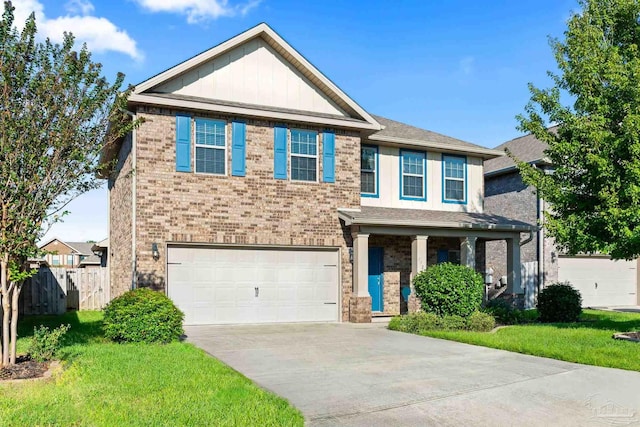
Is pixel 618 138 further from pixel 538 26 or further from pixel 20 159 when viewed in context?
pixel 20 159

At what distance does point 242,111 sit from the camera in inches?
588

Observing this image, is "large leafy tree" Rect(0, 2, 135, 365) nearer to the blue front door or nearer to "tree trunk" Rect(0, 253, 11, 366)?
"tree trunk" Rect(0, 253, 11, 366)

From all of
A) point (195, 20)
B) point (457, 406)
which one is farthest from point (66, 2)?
point (457, 406)

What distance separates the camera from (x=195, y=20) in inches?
534

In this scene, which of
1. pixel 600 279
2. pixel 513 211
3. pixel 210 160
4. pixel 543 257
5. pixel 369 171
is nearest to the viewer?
pixel 210 160

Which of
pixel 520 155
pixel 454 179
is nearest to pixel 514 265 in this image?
pixel 454 179

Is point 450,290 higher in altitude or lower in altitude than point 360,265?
lower

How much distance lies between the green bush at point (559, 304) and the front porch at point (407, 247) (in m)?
1.91

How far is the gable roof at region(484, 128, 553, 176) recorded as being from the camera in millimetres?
22247

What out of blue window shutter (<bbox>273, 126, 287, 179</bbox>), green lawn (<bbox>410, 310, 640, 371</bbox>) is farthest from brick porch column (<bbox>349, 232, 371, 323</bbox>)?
green lawn (<bbox>410, 310, 640, 371</bbox>)

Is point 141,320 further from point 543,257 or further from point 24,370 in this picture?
point 543,257

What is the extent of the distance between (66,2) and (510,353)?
10918 mm

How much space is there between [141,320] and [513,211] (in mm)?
16386

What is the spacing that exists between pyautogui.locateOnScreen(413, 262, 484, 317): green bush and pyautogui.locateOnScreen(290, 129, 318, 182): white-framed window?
14.7 feet
